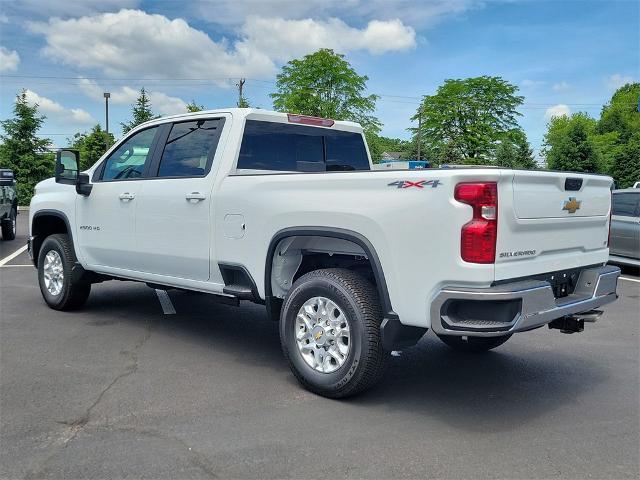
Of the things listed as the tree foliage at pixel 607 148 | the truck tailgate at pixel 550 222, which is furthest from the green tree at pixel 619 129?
the truck tailgate at pixel 550 222

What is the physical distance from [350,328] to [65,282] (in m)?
4.04

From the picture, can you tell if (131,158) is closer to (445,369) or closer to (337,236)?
(337,236)

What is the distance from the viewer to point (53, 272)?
6.87m

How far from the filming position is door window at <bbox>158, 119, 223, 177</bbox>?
16.9ft

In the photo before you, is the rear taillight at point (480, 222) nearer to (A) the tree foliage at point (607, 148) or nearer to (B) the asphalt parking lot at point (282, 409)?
(B) the asphalt parking lot at point (282, 409)

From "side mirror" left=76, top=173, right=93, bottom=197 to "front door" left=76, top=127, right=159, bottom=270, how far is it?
60 mm

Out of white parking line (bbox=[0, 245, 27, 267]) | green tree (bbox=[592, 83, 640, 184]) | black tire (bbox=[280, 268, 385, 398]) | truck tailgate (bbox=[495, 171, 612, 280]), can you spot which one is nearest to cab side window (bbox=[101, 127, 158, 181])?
black tire (bbox=[280, 268, 385, 398])

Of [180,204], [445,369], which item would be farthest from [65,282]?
[445,369]

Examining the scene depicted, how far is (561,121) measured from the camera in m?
86.1

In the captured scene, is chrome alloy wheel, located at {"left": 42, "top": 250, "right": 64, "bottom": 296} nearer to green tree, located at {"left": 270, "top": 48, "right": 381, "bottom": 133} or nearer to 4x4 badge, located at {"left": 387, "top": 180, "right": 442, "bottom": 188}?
4x4 badge, located at {"left": 387, "top": 180, "right": 442, "bottom": 188}

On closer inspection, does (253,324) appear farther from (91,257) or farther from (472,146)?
(472,146)

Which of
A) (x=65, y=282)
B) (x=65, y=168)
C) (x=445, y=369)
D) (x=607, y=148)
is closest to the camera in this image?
(x=445, y=369)

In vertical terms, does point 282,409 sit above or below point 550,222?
below

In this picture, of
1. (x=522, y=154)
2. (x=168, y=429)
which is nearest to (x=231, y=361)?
(x=168, y=429)
